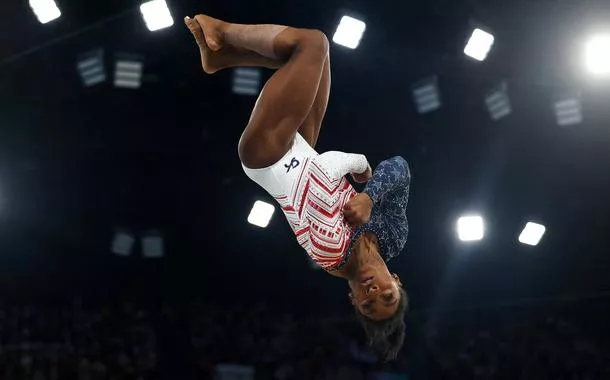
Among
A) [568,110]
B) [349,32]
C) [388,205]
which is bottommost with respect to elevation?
[388,205]

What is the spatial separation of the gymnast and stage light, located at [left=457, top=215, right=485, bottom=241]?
2.71 metres

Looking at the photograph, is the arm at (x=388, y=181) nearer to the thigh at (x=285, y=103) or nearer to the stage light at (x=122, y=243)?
the thigh at (x=285, y=103)

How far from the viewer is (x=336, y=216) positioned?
2.37m

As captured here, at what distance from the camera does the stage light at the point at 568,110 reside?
4.93 metres

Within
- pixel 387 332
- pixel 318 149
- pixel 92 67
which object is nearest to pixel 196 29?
pixel 387 332

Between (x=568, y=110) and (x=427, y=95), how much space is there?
2.72 ft

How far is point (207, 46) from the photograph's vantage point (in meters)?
2.44

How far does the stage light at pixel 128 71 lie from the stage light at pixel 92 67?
0.08 metres

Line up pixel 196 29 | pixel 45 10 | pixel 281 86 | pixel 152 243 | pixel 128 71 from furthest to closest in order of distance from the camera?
1. pixel 152 243
2. pixel 128 71
3. pixel 45 10
4. pixel 196 29
5. pixel 281 86

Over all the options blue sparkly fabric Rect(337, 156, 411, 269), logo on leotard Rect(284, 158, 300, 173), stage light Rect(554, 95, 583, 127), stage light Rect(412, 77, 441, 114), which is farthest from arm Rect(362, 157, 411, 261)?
stage light Rect(554, 95, 583, 127)

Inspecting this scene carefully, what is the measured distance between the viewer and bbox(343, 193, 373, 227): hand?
7.31ft

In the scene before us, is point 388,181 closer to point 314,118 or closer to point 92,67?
point 314,118

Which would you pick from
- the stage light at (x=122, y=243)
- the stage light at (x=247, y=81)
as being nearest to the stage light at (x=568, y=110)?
the stage light at (x=247, y=81)

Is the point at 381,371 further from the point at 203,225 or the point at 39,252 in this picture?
the point at 39,252
